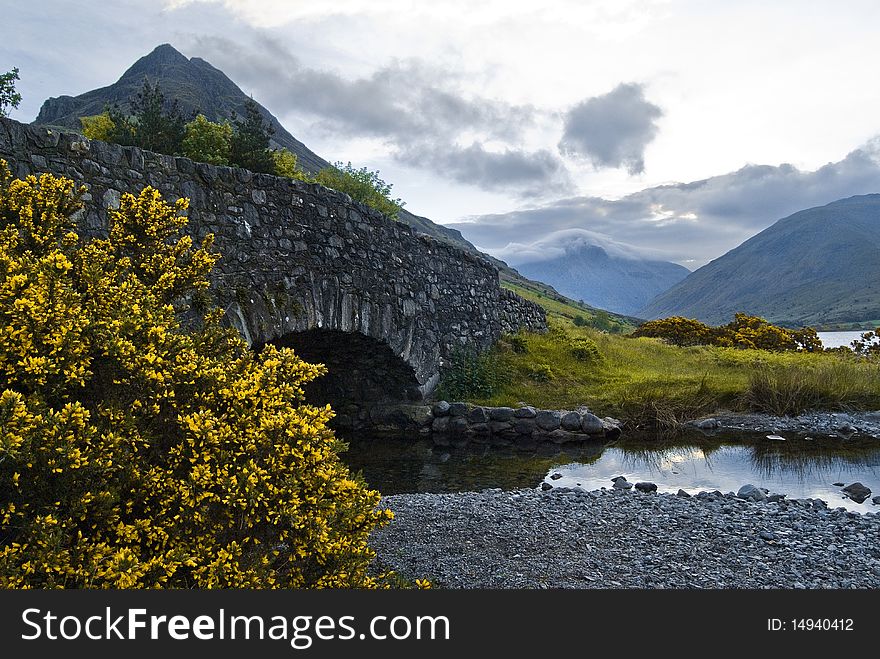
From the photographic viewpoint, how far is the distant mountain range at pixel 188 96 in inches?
4761

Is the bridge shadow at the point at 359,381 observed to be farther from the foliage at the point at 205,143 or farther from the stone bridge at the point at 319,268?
the foliage at the point at 205,143

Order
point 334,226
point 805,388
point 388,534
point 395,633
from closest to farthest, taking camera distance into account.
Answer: point 395,633, point 388,534, point 334,226, point 805,388

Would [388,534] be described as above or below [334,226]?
below

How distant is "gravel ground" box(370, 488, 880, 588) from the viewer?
553cm

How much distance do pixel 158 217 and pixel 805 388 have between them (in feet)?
53.0

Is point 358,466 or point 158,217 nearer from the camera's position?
point 158,217

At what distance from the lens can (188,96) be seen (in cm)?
12269

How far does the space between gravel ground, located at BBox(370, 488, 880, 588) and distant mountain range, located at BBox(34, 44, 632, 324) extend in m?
104

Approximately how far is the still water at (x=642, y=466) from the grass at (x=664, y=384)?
6.51 feet

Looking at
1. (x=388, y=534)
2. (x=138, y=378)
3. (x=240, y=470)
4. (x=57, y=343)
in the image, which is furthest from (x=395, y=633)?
(x=388, y=534)

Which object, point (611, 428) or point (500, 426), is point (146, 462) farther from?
point (611, 428)

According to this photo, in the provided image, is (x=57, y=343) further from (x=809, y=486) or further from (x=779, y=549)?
(x=809, y=486)

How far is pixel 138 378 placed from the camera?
11.5 ft

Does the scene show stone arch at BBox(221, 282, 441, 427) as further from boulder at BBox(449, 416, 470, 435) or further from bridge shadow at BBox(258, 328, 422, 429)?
boulder at BBox(449, 416, 470, 435)
